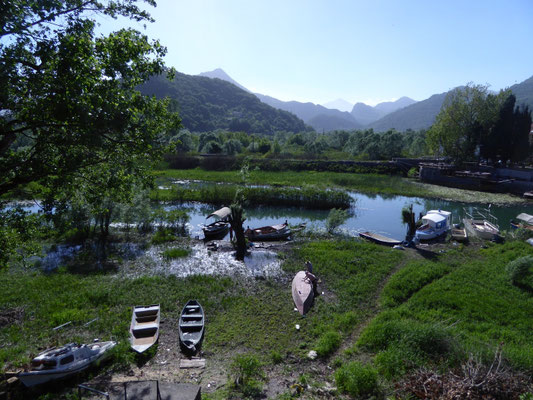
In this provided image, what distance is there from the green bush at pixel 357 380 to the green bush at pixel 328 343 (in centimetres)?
166

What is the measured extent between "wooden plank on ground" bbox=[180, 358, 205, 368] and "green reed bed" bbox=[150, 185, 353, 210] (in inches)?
1205

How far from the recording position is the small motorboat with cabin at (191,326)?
42.1 feet

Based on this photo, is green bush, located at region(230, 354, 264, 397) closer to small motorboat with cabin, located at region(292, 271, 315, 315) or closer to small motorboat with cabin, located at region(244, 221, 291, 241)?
small motorboat with cabin, located at region(292, 271, 315, 315)

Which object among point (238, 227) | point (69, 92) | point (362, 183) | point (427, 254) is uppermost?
Result: point (69, 92)

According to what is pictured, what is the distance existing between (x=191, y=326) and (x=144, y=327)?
2.08 metres

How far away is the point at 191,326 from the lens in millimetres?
14172

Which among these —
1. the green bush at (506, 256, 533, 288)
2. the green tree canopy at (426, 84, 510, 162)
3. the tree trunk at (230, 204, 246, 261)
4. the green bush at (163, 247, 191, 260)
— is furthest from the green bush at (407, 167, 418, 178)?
the green bush at (163, 247, 191, 260)

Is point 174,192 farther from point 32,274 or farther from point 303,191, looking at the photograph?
point 32,274

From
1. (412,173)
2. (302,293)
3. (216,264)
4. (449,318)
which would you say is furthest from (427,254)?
(412,173)

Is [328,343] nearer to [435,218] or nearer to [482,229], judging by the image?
[435,218]

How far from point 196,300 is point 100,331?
15.4 feet

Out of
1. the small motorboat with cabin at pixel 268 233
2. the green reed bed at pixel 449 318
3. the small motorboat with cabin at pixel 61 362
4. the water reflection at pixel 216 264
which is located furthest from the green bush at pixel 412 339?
the small motorboat with cabin at pixel 268 233

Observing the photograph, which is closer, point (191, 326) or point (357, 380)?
point (357, 380)

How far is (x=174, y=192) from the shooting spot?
152 ft
